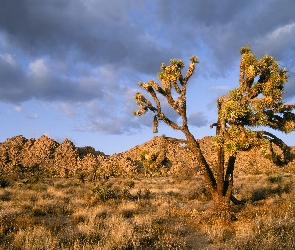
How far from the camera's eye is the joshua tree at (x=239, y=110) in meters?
11.3

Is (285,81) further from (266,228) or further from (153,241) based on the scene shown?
(153,241)

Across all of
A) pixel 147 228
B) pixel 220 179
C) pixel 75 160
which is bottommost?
pixel 147 228

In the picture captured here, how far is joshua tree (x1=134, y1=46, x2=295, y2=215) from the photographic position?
11.3 metres

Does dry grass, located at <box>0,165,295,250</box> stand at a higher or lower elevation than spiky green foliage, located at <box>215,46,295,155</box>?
lower

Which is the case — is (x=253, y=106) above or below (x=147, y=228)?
above

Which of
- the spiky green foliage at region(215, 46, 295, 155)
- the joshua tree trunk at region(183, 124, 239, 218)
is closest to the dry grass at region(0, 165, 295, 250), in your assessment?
the joshua tree trunk at region(183, 124, 239, 218)

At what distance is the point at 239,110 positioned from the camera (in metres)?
11.1

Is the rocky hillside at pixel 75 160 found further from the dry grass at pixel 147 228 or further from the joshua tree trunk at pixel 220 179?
the joshua tree trunk at pixel 220 179

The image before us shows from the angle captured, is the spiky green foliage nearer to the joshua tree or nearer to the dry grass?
the joshua tree

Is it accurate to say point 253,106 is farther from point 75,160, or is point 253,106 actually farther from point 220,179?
point 75,160

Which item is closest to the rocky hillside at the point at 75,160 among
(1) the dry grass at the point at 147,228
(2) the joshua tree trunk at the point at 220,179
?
(1) the dry grass at the point at 147,228

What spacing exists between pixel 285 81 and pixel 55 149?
153 feet

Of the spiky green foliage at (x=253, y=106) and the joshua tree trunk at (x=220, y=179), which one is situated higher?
the spiky green foliage at (x=253, y=106)

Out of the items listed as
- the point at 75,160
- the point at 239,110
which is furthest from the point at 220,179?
the point at 75,160
